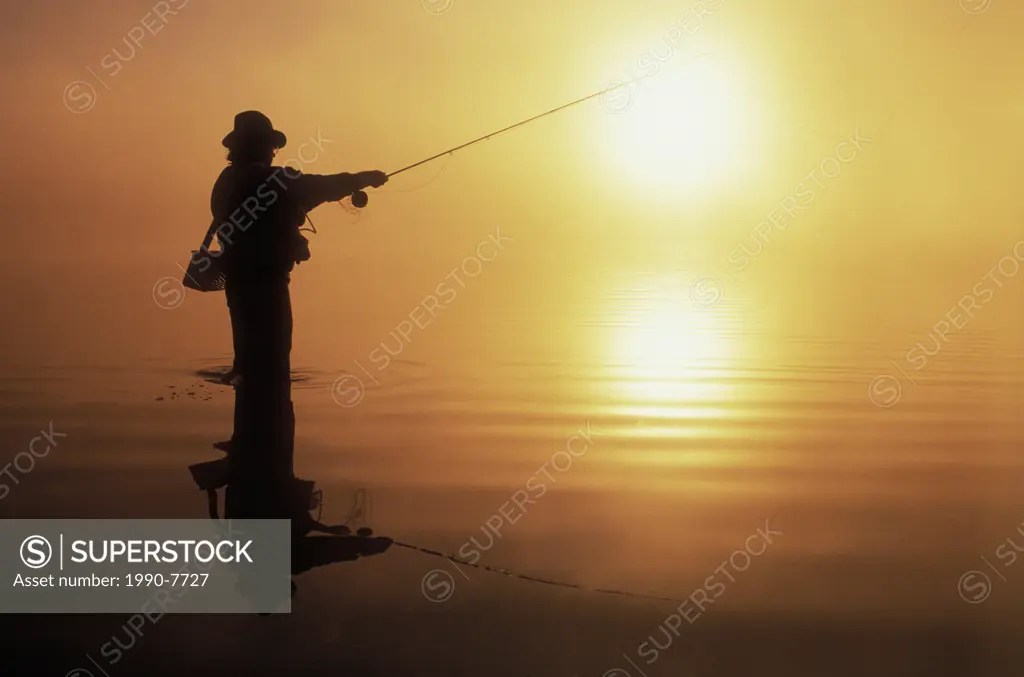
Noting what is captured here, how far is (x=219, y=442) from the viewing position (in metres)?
8.45

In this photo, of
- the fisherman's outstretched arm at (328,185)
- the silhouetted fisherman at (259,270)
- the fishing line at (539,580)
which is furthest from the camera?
the fisherman's outstretched arm at (328,185)

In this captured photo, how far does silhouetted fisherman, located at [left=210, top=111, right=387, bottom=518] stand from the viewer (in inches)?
273

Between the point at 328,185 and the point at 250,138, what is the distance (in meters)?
0.63

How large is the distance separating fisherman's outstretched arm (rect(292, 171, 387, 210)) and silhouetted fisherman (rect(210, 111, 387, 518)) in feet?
0.10

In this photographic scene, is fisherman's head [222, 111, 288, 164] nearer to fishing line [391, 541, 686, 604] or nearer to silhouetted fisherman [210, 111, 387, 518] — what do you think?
silhouetted fisherman [210, 111, 387, 518]

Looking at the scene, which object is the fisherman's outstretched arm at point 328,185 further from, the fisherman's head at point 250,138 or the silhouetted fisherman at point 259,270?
the fisherman's head at point 250,138

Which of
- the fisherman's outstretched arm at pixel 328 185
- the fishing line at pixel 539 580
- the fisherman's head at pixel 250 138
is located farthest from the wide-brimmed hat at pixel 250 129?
the fishing line at pixel 539 580

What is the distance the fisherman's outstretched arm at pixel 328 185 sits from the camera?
723 centimetres

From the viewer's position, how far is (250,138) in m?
6.95

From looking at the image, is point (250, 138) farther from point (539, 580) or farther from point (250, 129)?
point (539, 580)

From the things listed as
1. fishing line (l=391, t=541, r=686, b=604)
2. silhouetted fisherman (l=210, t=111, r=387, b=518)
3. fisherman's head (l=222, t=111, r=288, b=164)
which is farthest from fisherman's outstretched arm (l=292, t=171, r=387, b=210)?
fishing line (l=391, t=541, r=686, b=604)

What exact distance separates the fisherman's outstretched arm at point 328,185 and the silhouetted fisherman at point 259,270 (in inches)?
1.2

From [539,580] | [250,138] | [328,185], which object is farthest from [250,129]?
[539,580]

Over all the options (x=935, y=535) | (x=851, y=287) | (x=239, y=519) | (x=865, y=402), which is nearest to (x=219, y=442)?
(x=239, y=519)
